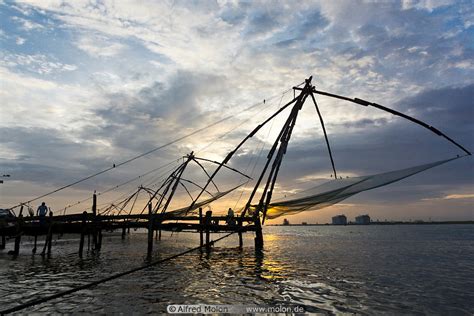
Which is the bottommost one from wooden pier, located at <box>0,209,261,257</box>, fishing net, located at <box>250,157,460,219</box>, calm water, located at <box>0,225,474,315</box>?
calm water, located at <box>0,225,474,315</box>

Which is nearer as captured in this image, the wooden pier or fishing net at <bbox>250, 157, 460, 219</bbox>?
fishing net at <bbox>250, 157, 460, 219</bbox>

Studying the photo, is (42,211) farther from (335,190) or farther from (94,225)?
(335,190)

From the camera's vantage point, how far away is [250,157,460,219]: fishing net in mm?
11500

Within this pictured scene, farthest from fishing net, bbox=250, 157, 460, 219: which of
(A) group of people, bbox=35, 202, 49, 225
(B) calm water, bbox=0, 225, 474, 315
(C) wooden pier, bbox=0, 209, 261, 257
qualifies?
(A) group of people, bbox=35, 202, 49, 225

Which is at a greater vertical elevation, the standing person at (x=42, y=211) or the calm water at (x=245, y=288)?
the standing person at (x=42, y=211)

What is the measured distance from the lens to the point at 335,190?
39.1ft

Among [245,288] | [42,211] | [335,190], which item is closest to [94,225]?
[42,211]

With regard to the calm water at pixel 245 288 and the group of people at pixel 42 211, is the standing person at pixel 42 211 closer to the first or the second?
the group of people at pixel 42 211

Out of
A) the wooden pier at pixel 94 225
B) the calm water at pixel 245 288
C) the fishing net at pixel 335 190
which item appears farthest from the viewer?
the wooden pier at pixel 94 225

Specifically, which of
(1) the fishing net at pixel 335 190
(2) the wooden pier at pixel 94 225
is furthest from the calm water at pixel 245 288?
(2) the wooden pier at pixel 94 225

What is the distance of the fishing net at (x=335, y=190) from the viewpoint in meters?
11.5

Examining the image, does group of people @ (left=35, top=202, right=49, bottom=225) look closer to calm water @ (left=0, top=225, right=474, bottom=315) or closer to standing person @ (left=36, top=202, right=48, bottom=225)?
standing person @ (left=36, top=202, right=48, bottom=225)

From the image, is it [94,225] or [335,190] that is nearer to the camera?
[335,190]

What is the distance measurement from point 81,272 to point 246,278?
703 cm
